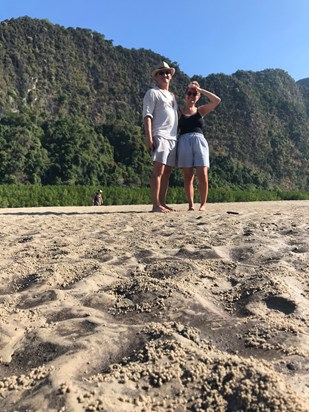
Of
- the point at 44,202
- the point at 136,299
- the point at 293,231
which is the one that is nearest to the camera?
the point at 136,299

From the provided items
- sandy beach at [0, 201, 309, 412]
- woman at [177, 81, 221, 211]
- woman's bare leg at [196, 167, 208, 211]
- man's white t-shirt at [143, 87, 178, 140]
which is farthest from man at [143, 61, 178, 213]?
sandy beach at [0, 201, 309, 412]

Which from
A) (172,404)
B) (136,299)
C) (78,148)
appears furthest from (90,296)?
(78,148)

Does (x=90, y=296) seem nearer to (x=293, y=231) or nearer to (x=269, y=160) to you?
(x=293, y=231)

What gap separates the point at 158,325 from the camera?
1.75 m

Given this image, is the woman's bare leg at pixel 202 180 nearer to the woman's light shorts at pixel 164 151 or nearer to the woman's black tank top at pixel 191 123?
the woman's light shorts at pixel 164 151

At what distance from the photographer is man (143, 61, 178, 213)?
560cm

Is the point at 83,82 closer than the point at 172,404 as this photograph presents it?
No

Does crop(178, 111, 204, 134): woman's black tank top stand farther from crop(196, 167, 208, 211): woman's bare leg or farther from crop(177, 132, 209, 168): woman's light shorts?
crop(196, 167, 208, 211): woman's bare leg

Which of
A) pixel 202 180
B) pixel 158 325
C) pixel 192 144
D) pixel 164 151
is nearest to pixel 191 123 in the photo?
pixel 192 144

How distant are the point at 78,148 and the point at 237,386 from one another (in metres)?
40.9

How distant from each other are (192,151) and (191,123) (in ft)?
1.56

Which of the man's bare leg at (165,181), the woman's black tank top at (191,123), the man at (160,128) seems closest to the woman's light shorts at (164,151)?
the man at (160,128)

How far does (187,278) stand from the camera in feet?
7.59

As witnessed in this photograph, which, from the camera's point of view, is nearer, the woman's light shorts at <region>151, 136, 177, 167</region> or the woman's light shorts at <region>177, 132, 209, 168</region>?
the woman's light shorts at <region>151, 136, 177, 167</region>
